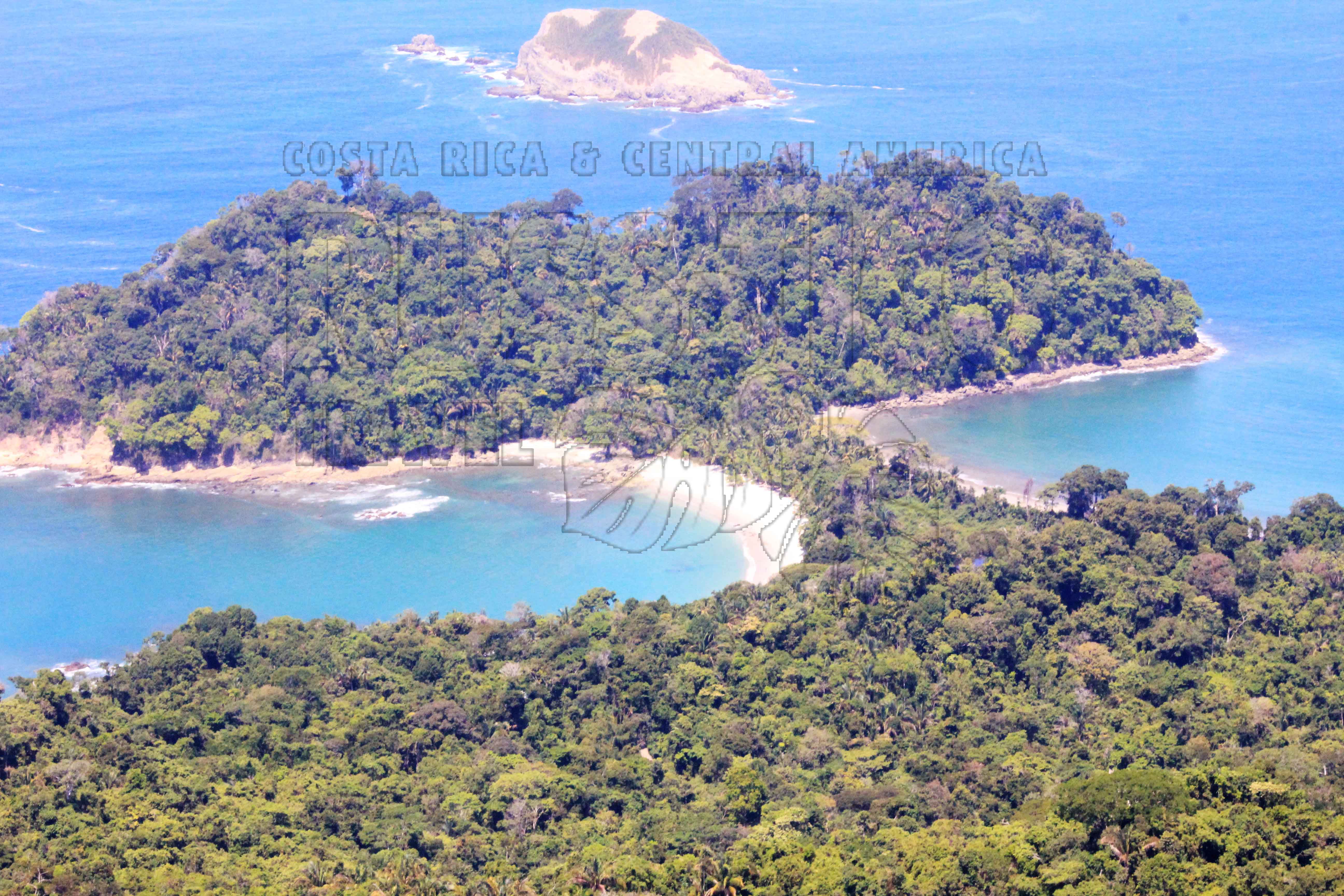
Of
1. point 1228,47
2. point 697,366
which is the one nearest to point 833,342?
point 697,366

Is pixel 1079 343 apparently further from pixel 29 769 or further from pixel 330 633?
pixel 29 769

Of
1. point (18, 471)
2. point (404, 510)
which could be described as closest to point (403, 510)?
point (404, 510)

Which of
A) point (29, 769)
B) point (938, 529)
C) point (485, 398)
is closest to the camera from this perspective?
point (29, 769)

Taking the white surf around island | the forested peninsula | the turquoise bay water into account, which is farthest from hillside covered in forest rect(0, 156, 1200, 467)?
the turquoise bay water

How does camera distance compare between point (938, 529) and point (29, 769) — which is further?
point (938, 529)

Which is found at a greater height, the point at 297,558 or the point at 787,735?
the point at 297,558

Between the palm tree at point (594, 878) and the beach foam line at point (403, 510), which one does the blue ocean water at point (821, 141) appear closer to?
the beach foam line at point (403, 510)

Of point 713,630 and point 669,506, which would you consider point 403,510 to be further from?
point 713,630
